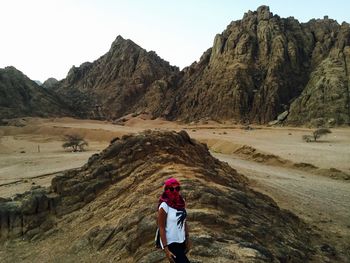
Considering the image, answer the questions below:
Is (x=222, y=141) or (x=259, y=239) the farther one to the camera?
(x=222, y=141)

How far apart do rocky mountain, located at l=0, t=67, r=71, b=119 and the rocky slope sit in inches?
2422

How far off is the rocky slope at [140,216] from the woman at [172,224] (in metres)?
1.32

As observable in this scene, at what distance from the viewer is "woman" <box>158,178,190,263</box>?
590 centimetres

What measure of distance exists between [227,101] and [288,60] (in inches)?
450

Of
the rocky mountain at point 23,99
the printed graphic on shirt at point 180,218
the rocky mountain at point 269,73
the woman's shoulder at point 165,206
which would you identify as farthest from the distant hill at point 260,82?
the woman's shoulder at point 165,206

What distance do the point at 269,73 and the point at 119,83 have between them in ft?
120

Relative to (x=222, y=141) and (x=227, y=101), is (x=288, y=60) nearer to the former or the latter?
(x=227, y=101)

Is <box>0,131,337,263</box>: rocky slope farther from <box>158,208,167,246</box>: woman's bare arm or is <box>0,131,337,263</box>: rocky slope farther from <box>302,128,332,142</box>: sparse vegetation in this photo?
<box>302,128,332,142</box>: sparse vegetation

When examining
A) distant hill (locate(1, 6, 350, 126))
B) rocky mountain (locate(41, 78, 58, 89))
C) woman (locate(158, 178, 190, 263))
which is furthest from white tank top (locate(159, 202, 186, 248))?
rocky mountain (locate(41, 78, 58, 89))

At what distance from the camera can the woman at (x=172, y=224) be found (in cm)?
590

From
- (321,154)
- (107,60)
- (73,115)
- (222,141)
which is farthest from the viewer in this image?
(107,60)

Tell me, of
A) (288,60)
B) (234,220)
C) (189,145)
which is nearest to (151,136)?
(189,145)

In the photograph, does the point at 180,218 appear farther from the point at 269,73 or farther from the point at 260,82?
the point at 260,82

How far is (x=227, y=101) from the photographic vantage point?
66062mm
